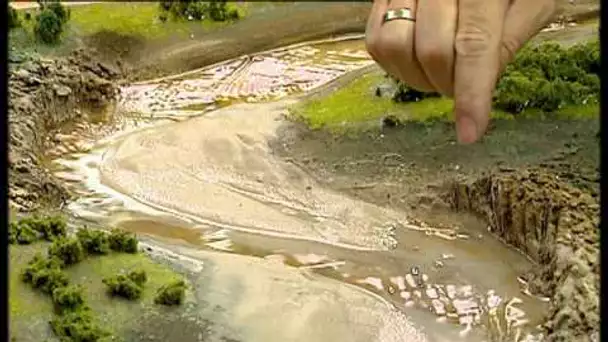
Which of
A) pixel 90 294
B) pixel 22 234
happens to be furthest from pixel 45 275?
pixel 22 234

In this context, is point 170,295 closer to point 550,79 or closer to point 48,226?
point 48,226

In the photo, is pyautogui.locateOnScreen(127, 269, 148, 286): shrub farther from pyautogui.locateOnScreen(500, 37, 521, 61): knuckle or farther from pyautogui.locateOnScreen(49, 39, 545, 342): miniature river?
pyautogui.locateOnScreen(500, 37, 521, 61): knuckle

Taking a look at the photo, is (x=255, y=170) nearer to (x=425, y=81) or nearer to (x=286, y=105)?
(x=286, y=105)

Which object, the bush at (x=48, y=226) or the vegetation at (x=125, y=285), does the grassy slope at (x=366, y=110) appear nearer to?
the bush at (x=48, y=226)

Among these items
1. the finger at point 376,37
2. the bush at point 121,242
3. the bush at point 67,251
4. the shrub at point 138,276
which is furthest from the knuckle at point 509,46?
the bush at point 121,242

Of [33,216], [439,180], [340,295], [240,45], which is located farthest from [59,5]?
[340,295]

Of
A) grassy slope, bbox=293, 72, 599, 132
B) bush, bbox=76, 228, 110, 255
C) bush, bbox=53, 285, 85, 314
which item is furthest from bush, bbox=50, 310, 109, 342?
grassy slope, bbox=293, 72, 599, 132
